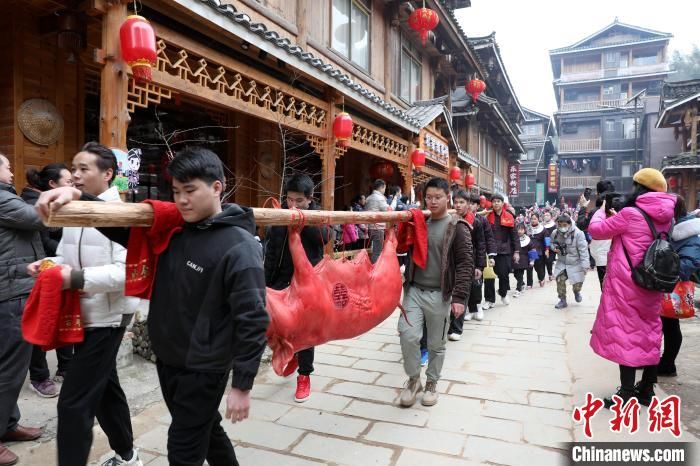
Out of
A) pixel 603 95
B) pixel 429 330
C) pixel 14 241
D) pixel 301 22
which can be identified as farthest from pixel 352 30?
pixel 603 95

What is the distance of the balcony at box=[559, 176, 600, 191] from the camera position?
3922 centimetres

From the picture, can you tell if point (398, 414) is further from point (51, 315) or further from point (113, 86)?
point (113, 86)

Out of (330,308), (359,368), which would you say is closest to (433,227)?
(330,308)

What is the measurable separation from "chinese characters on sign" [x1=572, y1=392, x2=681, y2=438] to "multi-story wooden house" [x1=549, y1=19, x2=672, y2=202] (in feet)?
129

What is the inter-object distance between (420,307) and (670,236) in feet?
7.76

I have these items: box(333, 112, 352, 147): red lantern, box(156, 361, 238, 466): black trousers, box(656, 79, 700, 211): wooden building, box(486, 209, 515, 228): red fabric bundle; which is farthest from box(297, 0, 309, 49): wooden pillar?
box(656, 79, 700, 211): wooden building

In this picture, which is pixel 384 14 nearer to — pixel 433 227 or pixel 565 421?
pixel 433 227

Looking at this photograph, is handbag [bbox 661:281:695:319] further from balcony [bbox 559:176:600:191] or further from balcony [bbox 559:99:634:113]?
balcony [bbox 559:99:634:113]

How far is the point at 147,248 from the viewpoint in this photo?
2.19m

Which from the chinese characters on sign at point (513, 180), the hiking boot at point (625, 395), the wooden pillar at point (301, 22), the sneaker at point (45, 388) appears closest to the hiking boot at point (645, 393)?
the hiking boot at point (625, 395)

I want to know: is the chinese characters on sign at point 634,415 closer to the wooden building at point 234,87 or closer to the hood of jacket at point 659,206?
the hood of jacket at point 659,206

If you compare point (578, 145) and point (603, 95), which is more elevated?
point (603, 95)

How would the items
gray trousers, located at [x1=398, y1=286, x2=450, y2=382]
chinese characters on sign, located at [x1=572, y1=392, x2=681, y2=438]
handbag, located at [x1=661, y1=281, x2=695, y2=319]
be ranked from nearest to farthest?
1. chinese characters on sign, located at [x1=572, y1=392, x2=681, y2=438]
2. gray trousers, located at [x1=398, y1=286, x2=450, y2=382]
3. handbag, located at [x1=661, y1=281, x2=695, y2=319]

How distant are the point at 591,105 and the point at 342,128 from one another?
40.3 meters
